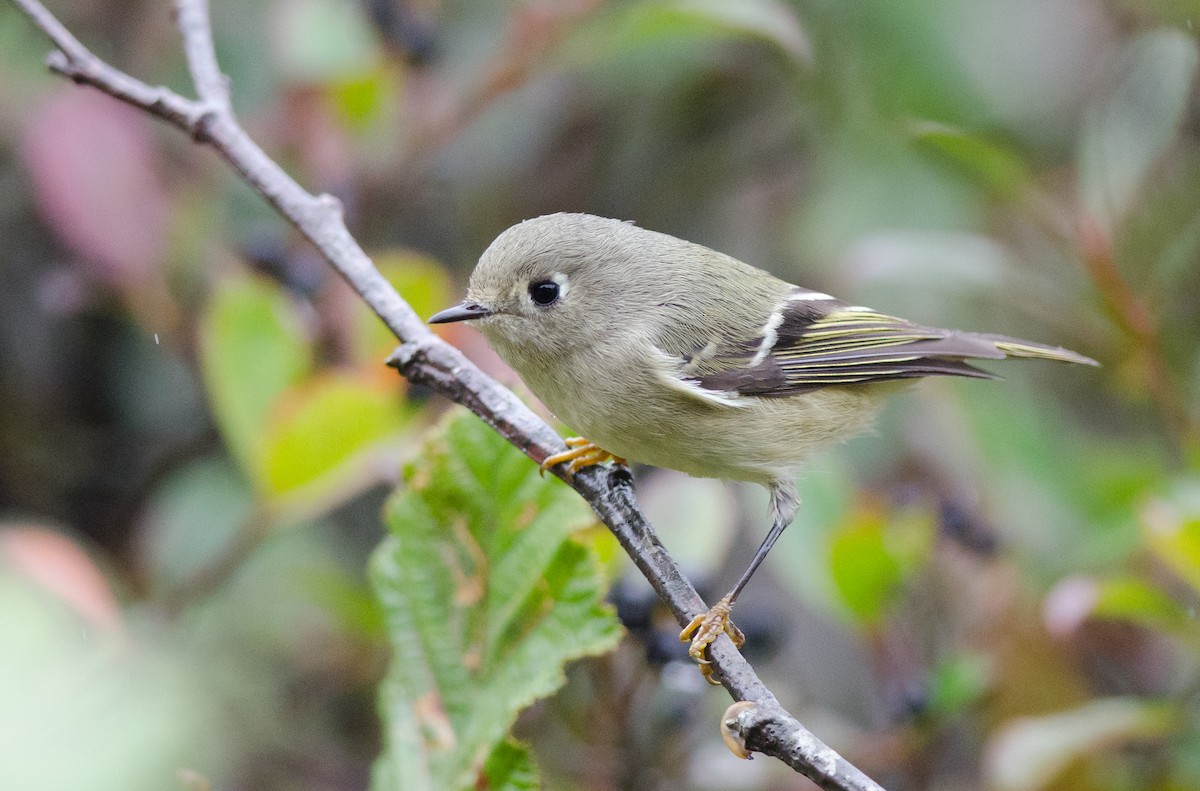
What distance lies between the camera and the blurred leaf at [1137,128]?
103 inches

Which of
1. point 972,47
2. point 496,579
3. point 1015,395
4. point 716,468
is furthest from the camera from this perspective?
point 972,47

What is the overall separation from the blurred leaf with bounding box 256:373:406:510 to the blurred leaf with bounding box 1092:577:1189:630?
134 centimetres

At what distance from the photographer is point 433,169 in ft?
12.7

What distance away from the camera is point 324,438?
2.15 m

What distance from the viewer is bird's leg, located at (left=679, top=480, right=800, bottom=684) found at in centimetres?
197

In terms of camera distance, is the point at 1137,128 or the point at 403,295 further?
the point at 1137,128

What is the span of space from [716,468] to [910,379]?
641mm

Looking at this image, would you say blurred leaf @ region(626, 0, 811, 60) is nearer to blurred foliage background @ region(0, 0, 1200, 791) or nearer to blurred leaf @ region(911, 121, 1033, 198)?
blurred foliage background @ region(0, 0, 1200, 791)

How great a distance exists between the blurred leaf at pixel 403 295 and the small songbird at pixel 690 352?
0.21 meters

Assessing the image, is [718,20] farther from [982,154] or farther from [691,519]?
[691,519]

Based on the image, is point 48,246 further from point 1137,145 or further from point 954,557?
point 1137,145

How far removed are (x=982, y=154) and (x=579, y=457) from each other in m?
1.12

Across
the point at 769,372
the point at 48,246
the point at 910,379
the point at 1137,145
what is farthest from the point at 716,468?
the point at 48,246

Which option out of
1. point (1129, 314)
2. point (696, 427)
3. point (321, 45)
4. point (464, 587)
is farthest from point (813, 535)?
point (321, 45)
